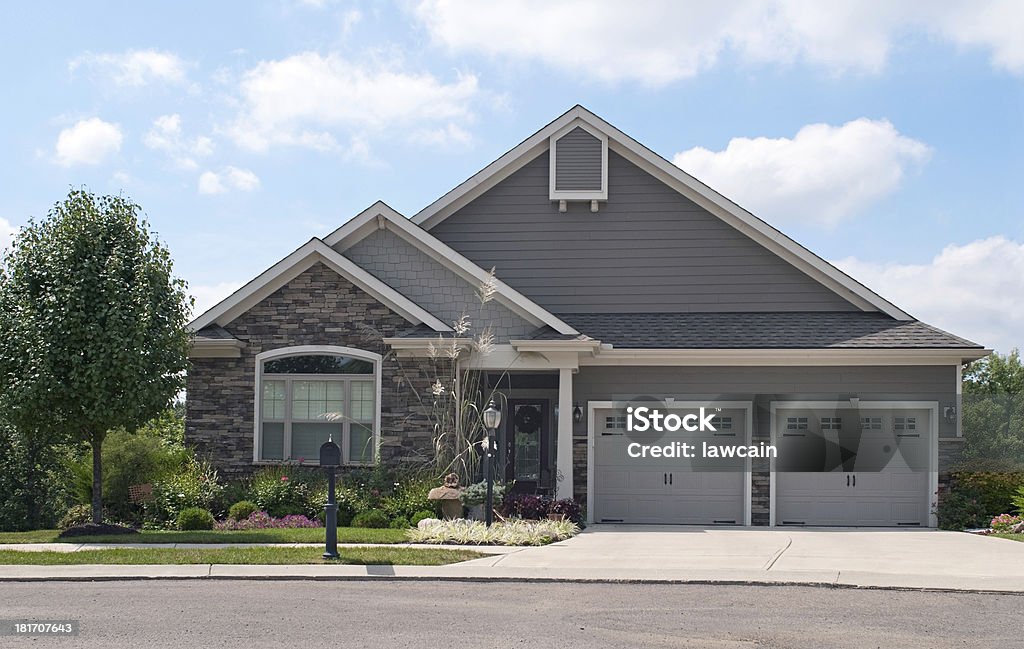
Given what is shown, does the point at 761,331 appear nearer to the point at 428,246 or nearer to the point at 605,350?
the point at 605,350

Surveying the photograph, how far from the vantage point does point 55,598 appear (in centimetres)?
1047

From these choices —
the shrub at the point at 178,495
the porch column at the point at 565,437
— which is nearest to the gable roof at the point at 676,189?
the porch column at the point at 565,437

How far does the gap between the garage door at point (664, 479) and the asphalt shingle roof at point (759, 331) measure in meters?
1.37

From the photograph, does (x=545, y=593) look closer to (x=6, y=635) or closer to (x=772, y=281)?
(x=6, y=635)

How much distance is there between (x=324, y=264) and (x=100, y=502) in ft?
17.6

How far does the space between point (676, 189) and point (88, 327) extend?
38.8 feet

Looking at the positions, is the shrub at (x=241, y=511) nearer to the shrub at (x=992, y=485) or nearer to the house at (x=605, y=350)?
the house at (x=605, y=350)

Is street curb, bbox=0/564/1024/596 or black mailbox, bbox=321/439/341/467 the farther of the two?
black mailbox, bbox=321/439/341/467

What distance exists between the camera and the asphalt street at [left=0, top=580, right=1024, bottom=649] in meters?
8.77

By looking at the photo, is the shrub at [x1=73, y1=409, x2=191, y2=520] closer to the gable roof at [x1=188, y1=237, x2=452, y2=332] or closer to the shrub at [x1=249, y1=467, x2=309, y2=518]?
the shrub at [x1=249, y1=467, x2=309, y2=518]

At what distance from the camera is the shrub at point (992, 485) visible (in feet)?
63.1

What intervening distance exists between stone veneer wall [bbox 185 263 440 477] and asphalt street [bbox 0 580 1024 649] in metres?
7.64

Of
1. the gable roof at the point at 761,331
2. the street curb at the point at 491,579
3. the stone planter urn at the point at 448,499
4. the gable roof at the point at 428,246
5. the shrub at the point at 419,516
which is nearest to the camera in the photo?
the street curb at the point at 491,579

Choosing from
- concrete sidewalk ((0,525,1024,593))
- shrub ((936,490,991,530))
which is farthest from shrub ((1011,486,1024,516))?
concrete sidewalk ((0,525,1024,593))
